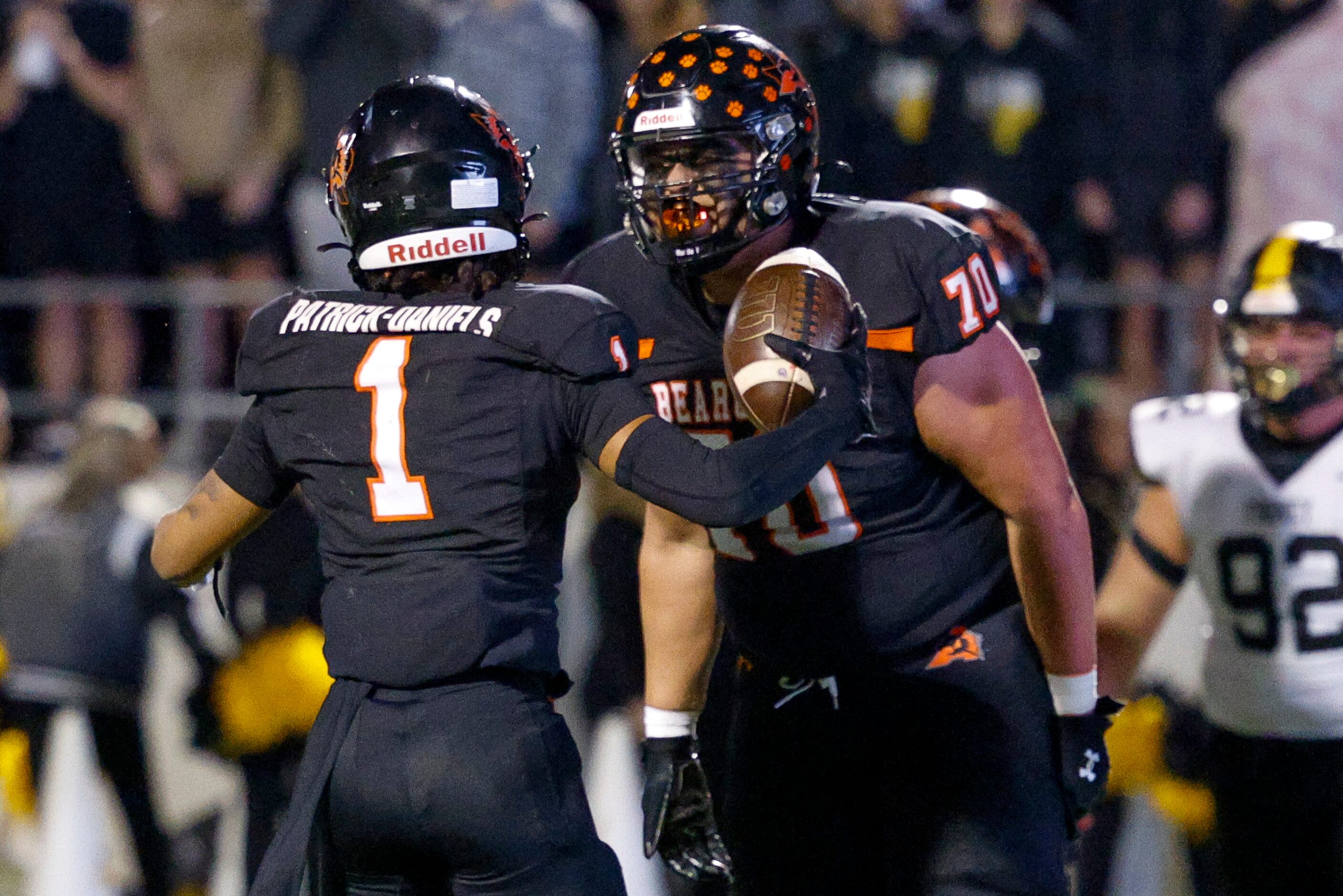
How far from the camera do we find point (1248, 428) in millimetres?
4047

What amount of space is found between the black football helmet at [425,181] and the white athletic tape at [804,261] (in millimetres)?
383

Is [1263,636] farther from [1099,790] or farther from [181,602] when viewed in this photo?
[181,602]

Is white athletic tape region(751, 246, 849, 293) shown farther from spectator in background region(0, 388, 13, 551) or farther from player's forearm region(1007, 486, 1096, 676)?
spectator in background region(0, 388, 13, 551)

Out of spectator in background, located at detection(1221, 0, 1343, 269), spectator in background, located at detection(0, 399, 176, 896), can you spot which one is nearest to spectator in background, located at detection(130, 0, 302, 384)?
spectator in background, located at detection(0, 399, 176, 896)

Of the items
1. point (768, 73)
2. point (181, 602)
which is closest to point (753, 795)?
point (768, 73)

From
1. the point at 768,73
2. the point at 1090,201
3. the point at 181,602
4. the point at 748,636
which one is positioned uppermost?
the point at 768,73

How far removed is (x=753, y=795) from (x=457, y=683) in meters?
0.78

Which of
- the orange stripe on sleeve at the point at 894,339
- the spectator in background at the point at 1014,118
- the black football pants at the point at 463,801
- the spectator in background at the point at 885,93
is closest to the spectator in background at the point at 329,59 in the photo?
the spectator in background at the point at 885,93

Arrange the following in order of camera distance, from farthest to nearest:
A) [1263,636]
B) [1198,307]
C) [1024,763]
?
1. [1198,307]
2. [1263,636]
3. [1024,763]

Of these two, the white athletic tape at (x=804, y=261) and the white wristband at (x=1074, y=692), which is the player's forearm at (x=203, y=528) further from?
the white wristband at (x=1074, y=692)

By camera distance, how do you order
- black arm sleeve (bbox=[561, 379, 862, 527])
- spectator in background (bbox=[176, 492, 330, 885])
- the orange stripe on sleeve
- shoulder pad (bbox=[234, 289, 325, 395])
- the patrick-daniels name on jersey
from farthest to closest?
spectator in background (bbox=[176, 492, 330, 885])
the orange stripe on sleeve
shoulder pad (bbox=[234, 289, 325, 395])
the patrick-daniels name on jersey
black arm sleeve (bbox=[561, 379, 862, 527])

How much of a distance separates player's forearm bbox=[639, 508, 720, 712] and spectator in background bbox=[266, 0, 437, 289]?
338 centimetres

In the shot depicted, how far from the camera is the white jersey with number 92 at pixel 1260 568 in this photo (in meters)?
3.85

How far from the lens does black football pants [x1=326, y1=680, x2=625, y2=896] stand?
8.23 ft
